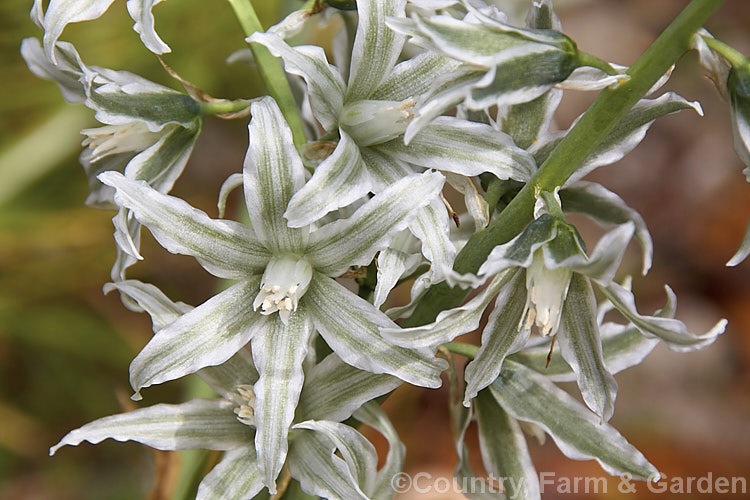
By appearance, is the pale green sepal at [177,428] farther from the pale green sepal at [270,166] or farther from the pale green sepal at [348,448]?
the pale green sepal at [270,166]

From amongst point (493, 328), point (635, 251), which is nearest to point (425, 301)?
point (493, 328)

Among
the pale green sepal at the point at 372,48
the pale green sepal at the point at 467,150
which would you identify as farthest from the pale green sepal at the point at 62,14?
the pale green sepal at the point at 467,150

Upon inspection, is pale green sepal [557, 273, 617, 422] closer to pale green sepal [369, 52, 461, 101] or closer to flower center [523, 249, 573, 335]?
flower center [523, 249, 573, 335]

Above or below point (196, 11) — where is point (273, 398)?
above

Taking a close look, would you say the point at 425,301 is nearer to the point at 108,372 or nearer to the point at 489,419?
the point at 489,419

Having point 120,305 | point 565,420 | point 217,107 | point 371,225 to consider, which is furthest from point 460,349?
point 120,305

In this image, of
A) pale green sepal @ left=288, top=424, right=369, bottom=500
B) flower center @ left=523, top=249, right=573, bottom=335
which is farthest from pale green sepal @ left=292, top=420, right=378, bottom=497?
flower center @ left=523, top=249, right=573, bottom=335

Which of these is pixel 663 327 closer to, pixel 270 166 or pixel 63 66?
pixel 270 166
